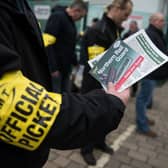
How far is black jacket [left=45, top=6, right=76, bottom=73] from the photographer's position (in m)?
3.76

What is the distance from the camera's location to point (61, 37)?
12.7 ft

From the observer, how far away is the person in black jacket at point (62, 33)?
3766 millimetres

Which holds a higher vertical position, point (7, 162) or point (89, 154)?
point (7, 162)

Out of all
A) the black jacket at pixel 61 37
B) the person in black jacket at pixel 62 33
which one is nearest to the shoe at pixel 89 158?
the person in black jacket at pixel 62 33

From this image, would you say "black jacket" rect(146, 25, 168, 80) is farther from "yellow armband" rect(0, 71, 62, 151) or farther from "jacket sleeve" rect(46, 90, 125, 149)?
"yellow armband" rect(0, 71, 62, 151)

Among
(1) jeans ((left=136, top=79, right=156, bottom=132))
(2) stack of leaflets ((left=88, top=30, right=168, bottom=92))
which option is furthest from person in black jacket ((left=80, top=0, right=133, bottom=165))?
(2) stack of leaflets ((left=88, top=30, right=168, bottom=92))

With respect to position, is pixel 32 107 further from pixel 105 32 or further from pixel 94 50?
pixel 105 32

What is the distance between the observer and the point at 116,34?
3.23 metres

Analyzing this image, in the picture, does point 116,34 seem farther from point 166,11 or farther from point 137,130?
point 166,11

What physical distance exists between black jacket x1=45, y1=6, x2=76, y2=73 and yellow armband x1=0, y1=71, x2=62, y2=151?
2704mm

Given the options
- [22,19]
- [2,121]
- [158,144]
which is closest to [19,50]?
[22,19]

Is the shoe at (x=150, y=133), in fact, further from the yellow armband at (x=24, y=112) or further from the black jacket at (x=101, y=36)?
the yellow armband at (x=24, y=112)

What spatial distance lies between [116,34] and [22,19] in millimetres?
2308

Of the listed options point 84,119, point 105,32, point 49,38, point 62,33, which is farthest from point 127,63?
point 62,33
